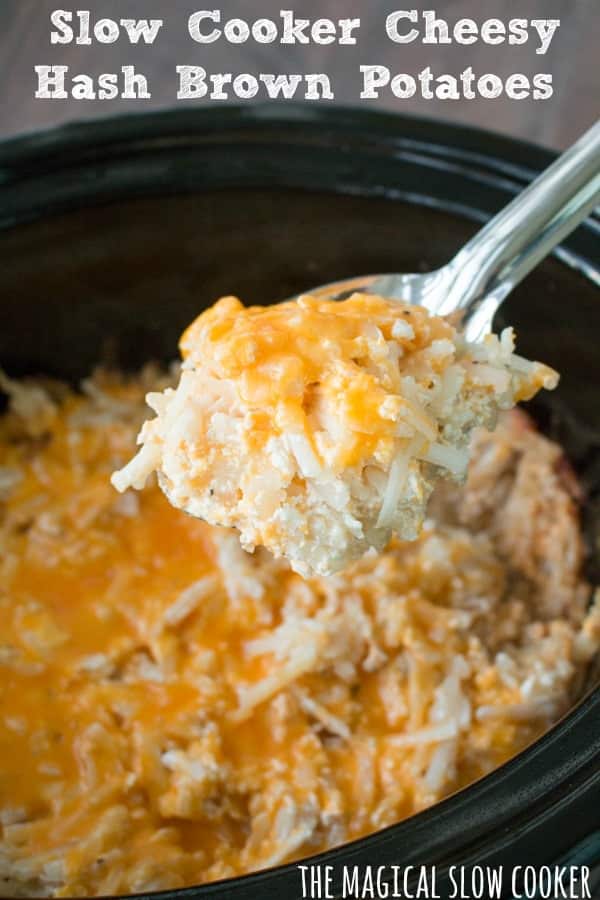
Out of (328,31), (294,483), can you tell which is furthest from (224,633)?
(328,31)

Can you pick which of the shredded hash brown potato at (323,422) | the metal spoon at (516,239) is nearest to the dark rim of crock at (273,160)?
the metal spoon at (516,239)

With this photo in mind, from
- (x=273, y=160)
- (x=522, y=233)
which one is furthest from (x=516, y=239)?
(x=273, y=160)

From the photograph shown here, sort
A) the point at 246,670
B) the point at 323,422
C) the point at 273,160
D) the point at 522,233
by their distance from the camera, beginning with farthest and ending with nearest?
1. the point at 273,160
2. the point at 246,670
3. the point at 522,233
4. the point at 323,422

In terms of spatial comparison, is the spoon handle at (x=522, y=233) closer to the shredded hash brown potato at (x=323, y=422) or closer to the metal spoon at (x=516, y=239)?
the metal spoon at (x=516, y=239)

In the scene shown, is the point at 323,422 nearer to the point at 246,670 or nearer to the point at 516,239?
the point at 516,239

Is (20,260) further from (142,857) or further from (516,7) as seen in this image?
(516,7)
